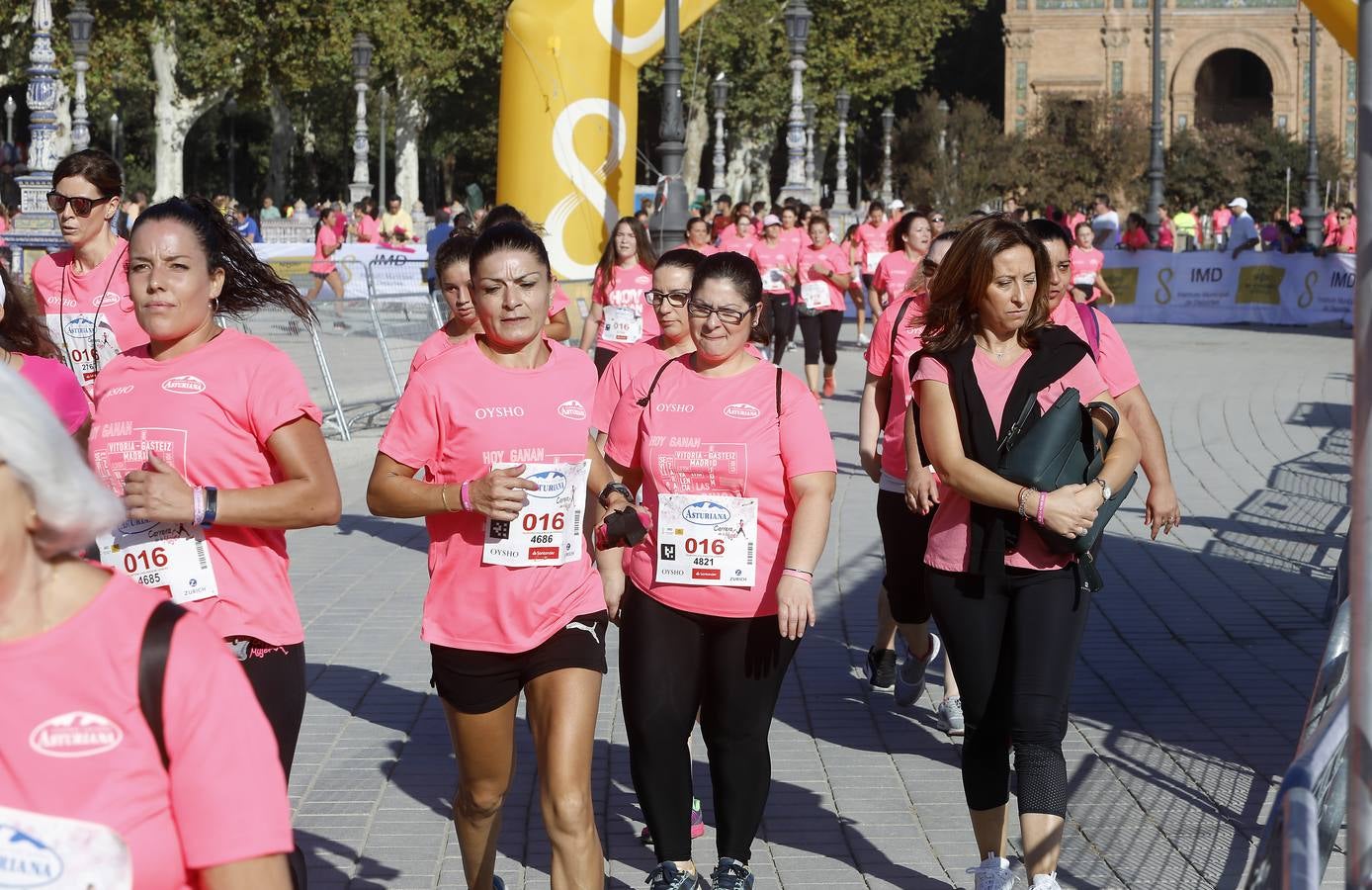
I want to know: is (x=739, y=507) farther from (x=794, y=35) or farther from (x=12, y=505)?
(x=794, y=35)

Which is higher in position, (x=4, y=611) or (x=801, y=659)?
(x=4, y=611)

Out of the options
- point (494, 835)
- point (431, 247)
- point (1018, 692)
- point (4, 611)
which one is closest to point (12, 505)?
point (4, 611)

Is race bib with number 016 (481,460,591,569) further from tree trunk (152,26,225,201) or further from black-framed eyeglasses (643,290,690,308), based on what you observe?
tree trunk (152,26,225,201)

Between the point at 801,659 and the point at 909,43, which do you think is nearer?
the point at 801,659

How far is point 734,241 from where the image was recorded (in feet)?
73.6

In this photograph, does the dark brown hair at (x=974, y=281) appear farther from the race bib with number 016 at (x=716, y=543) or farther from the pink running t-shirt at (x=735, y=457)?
the race bib with number 016 at (x=716, y=543)

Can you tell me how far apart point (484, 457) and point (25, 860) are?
8.56ft

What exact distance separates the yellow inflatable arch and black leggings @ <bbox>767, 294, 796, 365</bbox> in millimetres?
2969

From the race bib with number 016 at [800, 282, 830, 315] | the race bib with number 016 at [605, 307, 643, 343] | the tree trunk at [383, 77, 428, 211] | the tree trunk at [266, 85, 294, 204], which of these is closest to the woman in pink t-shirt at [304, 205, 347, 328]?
the race bib with number 016 at [605, 307, 643, 343]

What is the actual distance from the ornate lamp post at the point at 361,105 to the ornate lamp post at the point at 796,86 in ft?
31.0

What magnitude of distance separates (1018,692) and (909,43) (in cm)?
5862

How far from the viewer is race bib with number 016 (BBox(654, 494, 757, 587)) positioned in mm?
5133

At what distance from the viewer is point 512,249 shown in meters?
4.95

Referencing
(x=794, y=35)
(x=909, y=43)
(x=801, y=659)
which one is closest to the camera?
(x=801, y=659)
